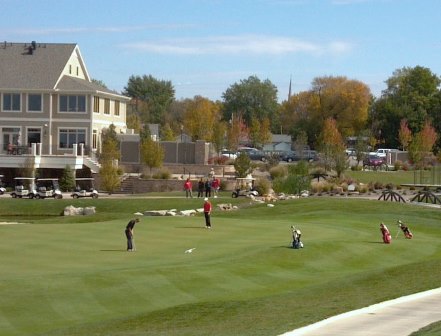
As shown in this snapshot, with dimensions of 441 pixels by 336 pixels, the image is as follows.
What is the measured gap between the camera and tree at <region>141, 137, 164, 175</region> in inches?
3233

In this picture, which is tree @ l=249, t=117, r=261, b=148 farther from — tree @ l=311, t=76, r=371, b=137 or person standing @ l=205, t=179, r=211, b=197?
person standing @ l=205, t=179, r=211, b=197

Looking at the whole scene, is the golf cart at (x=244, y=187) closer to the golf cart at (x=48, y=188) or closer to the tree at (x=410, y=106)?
the golf cart at (x=48, y=188)

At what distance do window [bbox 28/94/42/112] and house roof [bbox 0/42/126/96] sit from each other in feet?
2.37

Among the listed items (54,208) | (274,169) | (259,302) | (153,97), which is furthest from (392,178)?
(153,97)

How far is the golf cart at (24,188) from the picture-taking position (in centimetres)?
7094

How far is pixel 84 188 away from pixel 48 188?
3.99 m

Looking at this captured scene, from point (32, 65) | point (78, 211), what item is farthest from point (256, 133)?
point (78, 211)

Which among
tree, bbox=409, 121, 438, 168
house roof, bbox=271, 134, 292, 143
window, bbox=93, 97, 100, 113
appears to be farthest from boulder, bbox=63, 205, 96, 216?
house roof, bbox=271, 134, 292, 143

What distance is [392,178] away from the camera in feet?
293

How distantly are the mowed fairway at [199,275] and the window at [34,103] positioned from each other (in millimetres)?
39989

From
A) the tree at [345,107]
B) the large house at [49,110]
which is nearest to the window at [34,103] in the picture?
the large house at [49,110]

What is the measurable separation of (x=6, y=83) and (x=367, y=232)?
49.9 m

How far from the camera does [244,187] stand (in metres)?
74.1

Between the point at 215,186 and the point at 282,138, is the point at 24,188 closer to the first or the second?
the point at 215,186
